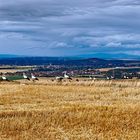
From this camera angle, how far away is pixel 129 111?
82.0ft

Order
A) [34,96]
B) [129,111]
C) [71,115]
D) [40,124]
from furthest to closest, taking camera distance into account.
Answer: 1. [34,96]
2. [129,111]
3. [71,115]
4. [40,124]

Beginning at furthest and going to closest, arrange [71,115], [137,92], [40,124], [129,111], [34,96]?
[137,92]
[34,96]
[129,111]
[71,115]
[40,124]

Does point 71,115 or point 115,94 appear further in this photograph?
point 115,94

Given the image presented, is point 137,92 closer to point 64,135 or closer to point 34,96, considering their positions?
point 34,96

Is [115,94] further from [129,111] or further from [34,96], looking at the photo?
[129,111]

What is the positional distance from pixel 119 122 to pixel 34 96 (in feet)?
46.9

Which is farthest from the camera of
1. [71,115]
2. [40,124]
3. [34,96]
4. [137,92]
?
[137,92]

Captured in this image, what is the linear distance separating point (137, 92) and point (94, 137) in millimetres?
21291

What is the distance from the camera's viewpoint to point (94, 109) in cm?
2567

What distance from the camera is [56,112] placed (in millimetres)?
24203

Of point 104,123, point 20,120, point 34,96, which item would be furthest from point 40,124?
point 34,96

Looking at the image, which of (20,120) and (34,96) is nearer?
(20,120)

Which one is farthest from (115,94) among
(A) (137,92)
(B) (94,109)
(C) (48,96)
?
(B) (94,109)

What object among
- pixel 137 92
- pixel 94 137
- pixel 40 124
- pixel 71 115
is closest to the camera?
pixel 94 137
